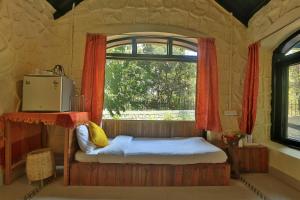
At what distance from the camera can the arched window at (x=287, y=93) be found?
11.2 ft

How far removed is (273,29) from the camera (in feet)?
10.8

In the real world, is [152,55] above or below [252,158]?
above

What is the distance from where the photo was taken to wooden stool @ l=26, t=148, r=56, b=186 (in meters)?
2.88

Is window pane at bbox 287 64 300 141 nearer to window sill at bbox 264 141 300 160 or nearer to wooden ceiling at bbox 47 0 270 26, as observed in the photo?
window sill at bbox 264 141 300 160

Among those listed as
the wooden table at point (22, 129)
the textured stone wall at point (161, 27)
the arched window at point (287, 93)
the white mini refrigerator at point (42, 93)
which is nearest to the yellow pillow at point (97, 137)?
the wooden table at point (22, 129)

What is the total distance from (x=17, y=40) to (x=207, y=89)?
2.85 meters

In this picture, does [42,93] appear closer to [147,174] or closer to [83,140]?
[83,140]

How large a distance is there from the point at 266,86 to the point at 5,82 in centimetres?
375

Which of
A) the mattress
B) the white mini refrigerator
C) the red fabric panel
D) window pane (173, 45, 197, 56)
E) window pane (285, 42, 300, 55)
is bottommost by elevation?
the mattress

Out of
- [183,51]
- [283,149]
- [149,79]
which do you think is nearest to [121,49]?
[149,79]

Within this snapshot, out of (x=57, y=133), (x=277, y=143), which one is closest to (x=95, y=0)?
(x=57, y=133)

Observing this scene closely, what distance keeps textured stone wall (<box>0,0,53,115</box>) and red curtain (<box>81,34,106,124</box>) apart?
0.74 m

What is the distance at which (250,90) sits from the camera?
12.2 ft

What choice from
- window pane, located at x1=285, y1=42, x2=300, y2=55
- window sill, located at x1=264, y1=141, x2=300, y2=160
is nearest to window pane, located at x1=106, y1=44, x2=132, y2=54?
window pane, located at x1=285, y1=42, x2=300, y2=55
